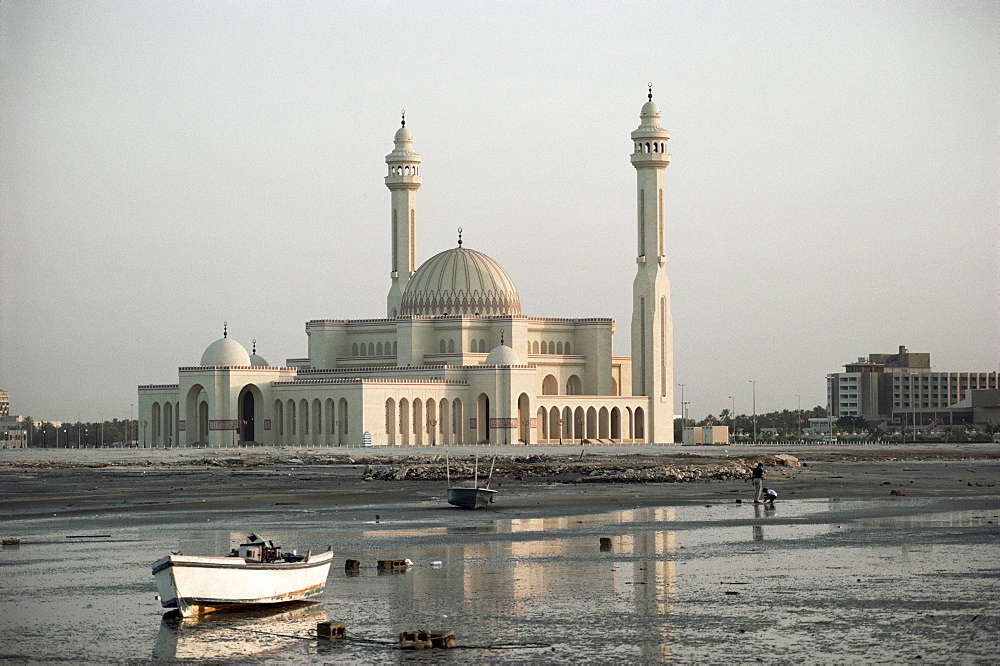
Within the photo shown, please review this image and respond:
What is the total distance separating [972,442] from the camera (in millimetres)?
121375

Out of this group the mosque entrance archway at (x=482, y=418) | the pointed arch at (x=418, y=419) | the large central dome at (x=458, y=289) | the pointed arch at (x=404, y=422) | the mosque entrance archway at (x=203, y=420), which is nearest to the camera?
the pointed arch at (x=404, y=422)

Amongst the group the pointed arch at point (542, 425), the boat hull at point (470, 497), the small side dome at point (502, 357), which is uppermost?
the small side dome at point (502, 357)

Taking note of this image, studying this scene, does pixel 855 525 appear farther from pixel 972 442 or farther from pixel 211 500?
pixel 972 442

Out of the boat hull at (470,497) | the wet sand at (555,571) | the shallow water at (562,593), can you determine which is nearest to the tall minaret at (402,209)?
the wet sand at (555,571)

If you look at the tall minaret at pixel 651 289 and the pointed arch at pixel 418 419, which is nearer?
the pointed arch at pixel 418 419

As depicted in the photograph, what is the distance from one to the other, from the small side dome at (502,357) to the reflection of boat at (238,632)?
76.6 metres

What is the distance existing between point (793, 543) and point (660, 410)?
7366 centimetres

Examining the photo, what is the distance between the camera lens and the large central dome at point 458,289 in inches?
4313

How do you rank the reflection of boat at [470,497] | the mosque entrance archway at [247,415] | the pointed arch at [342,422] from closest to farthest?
the reflection of boat at [470,497]
the pointed arch at [342,422]
the mosque entrance archway at [247,415]

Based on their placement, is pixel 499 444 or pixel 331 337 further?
pixel 331 337

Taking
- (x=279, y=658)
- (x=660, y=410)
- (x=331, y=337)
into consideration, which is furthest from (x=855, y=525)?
(x=331, y=337)

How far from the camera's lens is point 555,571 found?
27.7 metres

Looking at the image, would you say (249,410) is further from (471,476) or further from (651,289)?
(471,476)

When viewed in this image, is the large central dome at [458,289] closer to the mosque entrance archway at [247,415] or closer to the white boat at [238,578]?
the mosque entrance archway at [247,415]
